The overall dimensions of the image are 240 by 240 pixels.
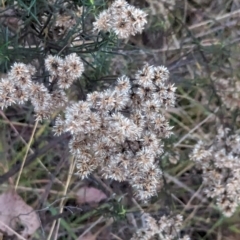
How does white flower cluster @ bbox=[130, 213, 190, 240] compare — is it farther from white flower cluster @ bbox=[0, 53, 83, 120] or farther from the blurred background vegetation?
white flower cluster @ bbox=[0, 53, 83, 120]

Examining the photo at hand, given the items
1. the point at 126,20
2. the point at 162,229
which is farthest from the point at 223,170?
the point at 126,20

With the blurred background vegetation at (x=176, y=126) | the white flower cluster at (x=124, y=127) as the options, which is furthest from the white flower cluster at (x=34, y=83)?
the blurred background vegetation at (x=176, y=126)

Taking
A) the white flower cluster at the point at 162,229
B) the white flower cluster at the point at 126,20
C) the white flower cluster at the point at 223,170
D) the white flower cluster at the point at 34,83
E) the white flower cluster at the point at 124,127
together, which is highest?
the white flower cluster at the point at 126,20

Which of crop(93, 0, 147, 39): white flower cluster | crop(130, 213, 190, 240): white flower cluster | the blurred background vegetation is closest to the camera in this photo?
crop(93, 0, 147, 39): white flower cluster

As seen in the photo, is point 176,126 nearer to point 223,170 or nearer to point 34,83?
point 223,170

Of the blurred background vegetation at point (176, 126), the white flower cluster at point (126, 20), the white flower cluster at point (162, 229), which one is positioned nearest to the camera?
the white flower cluster at point (126, 20)

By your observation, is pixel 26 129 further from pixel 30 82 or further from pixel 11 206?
pixel 30 82

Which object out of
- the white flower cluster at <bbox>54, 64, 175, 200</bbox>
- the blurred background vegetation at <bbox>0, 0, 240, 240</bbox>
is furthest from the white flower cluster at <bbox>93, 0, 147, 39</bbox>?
the blurred background vegetation at <bbox>0, 0, 240, 240</bbox>

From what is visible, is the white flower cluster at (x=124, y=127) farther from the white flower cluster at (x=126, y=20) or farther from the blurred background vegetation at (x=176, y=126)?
the blurred background vegetation at (x=176, y=126)
